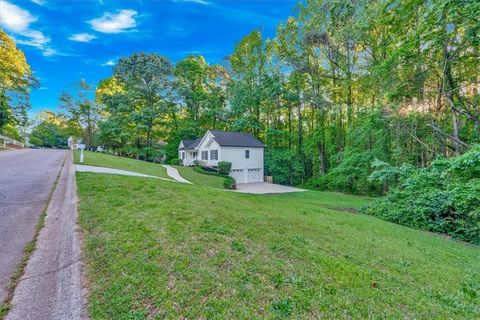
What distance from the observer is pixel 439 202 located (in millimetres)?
9750

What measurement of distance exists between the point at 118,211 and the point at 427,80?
16.6 metres

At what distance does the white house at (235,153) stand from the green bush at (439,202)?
16.4 metres

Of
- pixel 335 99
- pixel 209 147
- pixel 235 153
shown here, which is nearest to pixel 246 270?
pixel 235 153

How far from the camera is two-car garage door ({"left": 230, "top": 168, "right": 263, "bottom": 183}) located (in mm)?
26375

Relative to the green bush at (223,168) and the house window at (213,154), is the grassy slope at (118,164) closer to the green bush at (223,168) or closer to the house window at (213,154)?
the green bush at (223,168)

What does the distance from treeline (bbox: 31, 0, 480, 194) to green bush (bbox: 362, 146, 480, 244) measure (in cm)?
182

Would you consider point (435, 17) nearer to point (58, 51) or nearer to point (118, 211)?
point (118, 211)

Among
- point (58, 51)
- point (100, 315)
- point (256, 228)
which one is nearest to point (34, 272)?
point (100, 315)

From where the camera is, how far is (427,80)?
42.3ft

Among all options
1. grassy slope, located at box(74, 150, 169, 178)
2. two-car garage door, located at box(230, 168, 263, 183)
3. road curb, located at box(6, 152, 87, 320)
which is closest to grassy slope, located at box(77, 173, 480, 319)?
road curb, located at box(6, 152, 87, 320)

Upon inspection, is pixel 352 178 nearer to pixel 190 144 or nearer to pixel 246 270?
pixel 190 144

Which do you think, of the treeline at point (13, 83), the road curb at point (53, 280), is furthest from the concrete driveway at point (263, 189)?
the treeline at point (13, 83)

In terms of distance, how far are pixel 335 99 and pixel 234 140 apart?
1223 cm

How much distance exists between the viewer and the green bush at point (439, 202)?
28.3ft
